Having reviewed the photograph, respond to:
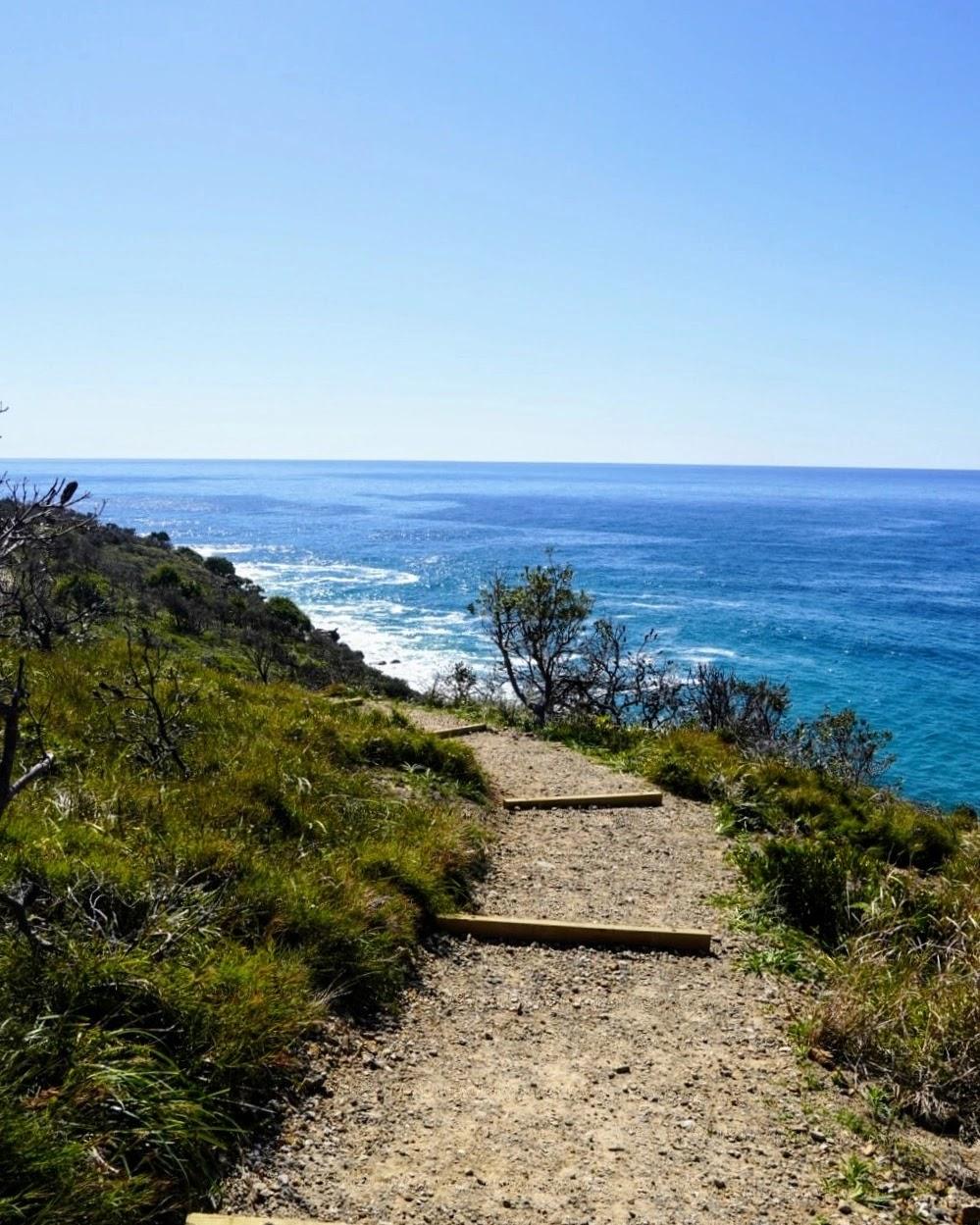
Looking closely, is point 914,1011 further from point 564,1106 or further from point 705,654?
point 705,654

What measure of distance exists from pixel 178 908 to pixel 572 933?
3.22 meters

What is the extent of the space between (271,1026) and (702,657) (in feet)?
150

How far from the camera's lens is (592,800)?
431 inches

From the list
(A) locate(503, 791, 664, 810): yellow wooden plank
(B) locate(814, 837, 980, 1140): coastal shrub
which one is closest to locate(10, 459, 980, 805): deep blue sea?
(A) locate(503, 791, 664, 810): yellow wooden plank

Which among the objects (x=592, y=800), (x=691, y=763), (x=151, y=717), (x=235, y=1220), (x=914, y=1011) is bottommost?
(x=592, y=800)

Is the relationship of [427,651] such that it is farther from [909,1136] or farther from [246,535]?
[246,535]

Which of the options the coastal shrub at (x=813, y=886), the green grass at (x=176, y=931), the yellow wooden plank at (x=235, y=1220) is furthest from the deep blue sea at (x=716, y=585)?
the yellow wooden plank at (x=235, y=1220)

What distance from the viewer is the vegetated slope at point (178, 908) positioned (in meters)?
3.47

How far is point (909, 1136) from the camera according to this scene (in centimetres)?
454

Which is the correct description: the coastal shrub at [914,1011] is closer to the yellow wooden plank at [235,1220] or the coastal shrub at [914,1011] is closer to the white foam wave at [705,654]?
the yellow wooden plank at [235,1220]

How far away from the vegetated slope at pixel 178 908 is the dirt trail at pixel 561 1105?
1.16 feet

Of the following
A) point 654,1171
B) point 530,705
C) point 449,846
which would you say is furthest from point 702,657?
point 654,1171

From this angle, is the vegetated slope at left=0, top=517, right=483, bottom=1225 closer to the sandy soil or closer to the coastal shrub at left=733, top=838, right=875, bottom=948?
the sandy soil

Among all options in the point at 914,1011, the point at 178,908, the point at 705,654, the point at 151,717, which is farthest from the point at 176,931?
the point at 705,654
